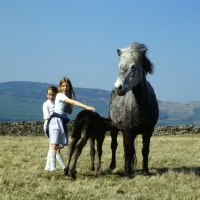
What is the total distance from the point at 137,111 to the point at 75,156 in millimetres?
1604

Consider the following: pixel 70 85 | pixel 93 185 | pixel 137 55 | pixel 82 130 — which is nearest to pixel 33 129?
pixel 70 85

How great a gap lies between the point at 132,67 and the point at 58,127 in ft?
6.65

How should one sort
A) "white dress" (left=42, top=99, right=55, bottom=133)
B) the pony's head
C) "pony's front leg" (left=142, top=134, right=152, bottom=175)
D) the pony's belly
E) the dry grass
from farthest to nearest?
1. "white dress" (left=42, top=99, right=55, bottom=133)
2. "pony's front leg" (left=142, top=134, right=152, bottom=175)
3. the pony's belly
4. the pony's head
5. the dry grass

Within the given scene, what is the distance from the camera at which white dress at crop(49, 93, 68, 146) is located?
945 centimetres

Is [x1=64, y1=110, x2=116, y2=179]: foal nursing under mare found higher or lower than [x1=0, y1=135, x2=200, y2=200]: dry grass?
higher

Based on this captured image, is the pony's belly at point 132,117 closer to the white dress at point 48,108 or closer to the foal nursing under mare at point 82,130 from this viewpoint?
the foal nursing under mare at point 82,130

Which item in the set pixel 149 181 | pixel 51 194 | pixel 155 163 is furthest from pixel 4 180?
pixel 155 163

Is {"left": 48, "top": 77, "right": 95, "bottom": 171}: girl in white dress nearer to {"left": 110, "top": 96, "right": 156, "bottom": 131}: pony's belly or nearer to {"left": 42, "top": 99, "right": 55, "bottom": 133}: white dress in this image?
{"left": 42, "top": 99, "right": 55, "bottom": 133}: white dress

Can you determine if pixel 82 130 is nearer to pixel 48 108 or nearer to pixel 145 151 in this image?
pixel 48 108

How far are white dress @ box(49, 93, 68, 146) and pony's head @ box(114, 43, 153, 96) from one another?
1433 millimetres

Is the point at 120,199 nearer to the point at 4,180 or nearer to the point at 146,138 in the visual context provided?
the point at 4,180

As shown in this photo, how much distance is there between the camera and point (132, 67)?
8.88m

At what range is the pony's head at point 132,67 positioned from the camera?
8.55m

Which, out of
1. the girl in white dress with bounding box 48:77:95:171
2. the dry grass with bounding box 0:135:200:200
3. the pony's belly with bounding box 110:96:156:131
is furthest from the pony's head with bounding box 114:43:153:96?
the dry grass with bounding box 0:135:200:200
